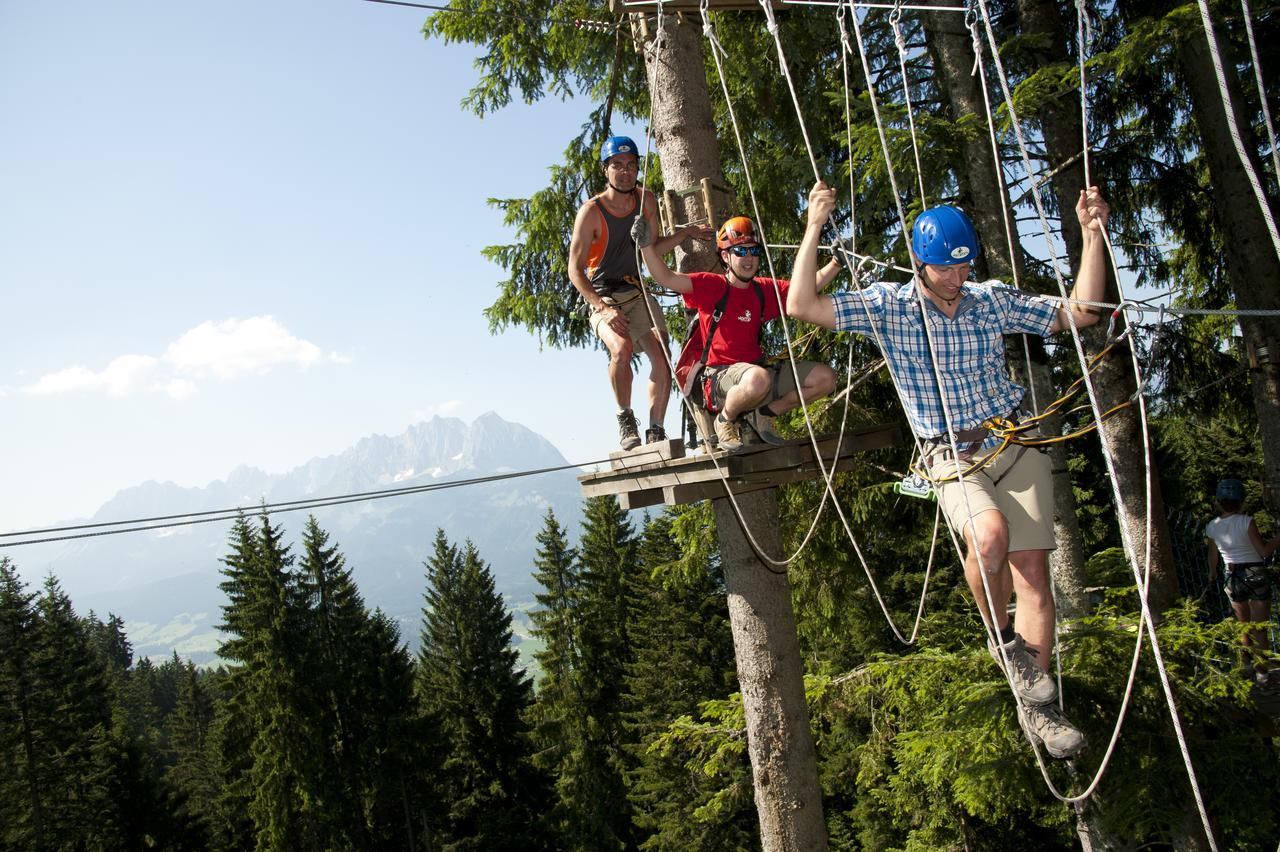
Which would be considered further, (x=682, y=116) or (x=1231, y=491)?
(x=1231, y=491)

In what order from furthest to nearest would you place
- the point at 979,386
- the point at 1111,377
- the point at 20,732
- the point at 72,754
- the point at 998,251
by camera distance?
the point at 72,754, the point at 20,732, the point at 1111,377, the point at 998,251, the point at 979,386

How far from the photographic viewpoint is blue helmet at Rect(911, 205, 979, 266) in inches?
149

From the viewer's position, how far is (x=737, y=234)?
531 centimetres

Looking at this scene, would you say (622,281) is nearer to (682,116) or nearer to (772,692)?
(682,116)

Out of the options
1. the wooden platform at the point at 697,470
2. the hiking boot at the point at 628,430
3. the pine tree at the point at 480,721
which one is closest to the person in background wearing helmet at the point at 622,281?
the hiking boot at the point at 628,430

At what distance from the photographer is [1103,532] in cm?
2202

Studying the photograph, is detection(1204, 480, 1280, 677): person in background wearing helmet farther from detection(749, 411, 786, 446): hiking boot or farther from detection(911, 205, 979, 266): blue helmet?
detection(911, 205, 979, 266): blue helmet

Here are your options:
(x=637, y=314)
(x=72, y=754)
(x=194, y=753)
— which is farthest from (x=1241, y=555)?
(x=194, y=753)

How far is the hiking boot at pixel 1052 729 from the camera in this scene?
3654mm

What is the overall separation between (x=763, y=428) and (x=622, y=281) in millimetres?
1437

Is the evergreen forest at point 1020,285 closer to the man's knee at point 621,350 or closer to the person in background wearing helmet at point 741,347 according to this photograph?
the person in background wearing helmet at point 741,347

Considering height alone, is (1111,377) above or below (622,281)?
below

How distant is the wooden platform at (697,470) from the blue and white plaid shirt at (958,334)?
1471mm

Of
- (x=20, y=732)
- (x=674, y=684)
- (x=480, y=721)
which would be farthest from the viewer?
(x=480, y=721)
